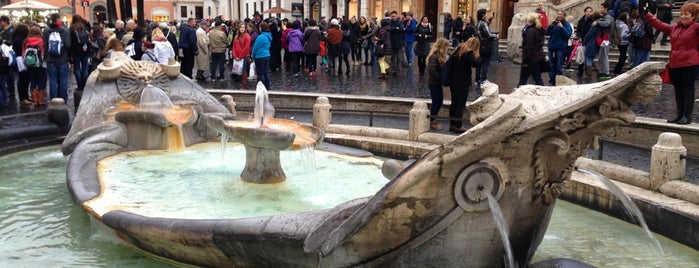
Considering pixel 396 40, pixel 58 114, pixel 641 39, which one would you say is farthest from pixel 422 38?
pixel 58 114

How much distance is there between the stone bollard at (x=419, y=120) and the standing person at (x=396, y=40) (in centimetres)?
752

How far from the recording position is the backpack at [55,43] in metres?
11.2

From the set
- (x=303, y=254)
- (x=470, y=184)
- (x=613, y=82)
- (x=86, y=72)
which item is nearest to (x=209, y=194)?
(x=303, y=254)

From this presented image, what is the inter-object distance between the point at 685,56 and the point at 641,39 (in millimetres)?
5554

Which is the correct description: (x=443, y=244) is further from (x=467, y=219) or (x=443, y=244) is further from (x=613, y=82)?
(x=613, y=82)

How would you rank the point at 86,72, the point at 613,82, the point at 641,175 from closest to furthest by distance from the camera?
the point at 613,82, the point at 641,175, the point at 86,72

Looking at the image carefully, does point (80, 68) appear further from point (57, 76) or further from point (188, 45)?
point (188, 45)

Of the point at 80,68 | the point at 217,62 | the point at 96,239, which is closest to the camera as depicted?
the point at 96,239

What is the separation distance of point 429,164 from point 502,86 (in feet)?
33.7

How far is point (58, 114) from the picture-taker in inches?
383

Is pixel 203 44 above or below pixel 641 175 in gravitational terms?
above

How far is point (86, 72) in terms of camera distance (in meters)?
12.9

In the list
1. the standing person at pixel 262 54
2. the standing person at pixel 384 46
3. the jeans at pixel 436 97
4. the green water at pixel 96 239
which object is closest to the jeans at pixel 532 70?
the jeans at pixel 436 97

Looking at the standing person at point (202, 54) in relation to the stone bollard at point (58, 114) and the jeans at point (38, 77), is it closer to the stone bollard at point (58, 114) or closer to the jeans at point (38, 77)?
the jeans at point (38, 77)
